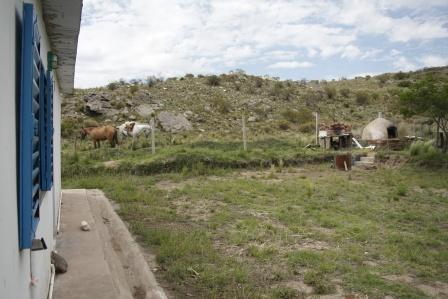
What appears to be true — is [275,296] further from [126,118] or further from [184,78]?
[184,78]

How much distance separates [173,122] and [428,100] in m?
13.6

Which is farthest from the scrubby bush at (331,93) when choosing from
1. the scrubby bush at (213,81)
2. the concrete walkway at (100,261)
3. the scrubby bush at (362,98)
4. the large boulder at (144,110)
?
the concrete walkway at (100,261)

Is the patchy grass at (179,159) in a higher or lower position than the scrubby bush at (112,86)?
lower

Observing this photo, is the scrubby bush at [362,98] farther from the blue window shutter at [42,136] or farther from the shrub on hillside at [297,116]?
the blue window shutter at [42,136]

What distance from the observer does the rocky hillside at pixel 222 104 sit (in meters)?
24.7

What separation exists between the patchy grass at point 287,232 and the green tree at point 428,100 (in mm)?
3819

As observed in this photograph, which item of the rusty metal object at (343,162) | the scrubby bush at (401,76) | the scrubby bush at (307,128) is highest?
the scrubby bush at (401,76)

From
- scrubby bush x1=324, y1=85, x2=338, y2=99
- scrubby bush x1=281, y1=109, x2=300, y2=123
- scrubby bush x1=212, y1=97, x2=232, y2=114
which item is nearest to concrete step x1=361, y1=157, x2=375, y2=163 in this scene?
scrubby bush x1=281, y1=109, x2=300, y2=123

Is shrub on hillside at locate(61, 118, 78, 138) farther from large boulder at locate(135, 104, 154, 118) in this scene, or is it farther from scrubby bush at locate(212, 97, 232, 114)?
scrubby bush at locate(212, 97, 232, 114)

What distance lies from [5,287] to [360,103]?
3667cm

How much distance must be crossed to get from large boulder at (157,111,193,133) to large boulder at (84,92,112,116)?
320 centimetres

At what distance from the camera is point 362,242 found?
6.53 m

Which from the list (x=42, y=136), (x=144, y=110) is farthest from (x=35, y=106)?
(x=144, y=110)

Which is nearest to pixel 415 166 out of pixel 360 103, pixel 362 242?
pixel 362 242
